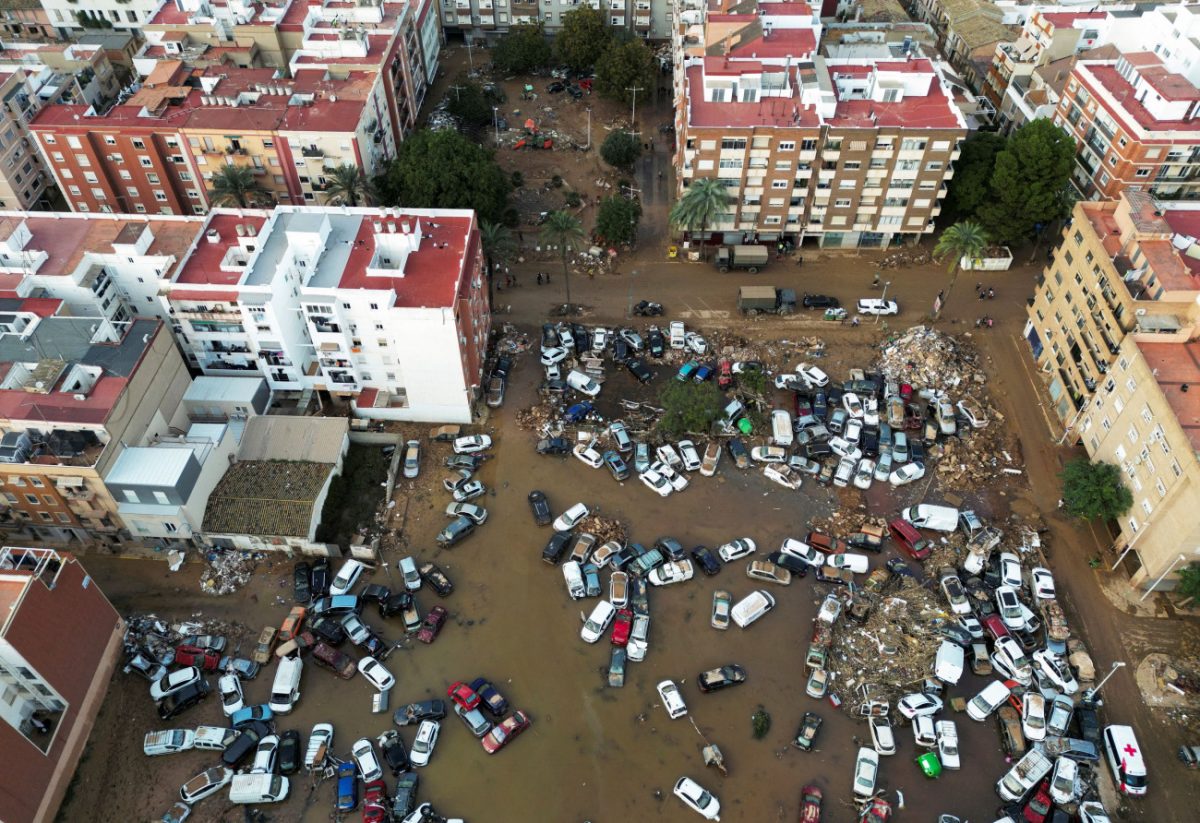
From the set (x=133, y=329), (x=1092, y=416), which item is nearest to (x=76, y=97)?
(x=133, y=329)

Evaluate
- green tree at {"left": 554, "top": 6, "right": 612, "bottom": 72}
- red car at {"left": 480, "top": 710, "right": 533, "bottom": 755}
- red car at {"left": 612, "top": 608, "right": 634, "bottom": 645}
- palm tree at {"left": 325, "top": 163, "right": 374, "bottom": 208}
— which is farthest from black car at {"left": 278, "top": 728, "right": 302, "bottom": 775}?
green tree at {"left": 554, "top": 6, "right": 612, "bottom": 72}

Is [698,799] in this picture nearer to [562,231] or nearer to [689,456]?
[689,456]

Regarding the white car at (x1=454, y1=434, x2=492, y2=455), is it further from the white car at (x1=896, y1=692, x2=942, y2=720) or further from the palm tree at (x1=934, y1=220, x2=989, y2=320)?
the palm tree at (x1=934, y1=220, x2=989, y2=320)

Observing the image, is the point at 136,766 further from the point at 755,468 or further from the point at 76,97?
the point at 76,97

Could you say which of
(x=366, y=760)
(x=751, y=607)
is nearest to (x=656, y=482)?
(x=751, y=607)

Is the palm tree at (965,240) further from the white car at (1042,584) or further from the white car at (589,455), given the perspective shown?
the white car at (589,455)
